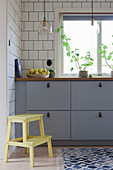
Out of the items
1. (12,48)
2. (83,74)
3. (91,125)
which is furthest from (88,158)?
(12,48)

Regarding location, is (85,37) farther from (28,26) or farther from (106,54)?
(28,26)

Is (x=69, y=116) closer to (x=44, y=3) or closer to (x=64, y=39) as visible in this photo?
(x=64, y=39)

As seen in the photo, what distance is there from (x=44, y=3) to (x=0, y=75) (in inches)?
68.3

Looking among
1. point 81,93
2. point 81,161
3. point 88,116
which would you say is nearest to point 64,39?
point 81,93

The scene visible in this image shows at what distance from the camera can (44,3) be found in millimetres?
4098

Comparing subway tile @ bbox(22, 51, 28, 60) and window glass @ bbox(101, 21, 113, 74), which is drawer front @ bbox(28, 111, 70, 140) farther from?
window glass @ bbox(101, 21, 113, 74)

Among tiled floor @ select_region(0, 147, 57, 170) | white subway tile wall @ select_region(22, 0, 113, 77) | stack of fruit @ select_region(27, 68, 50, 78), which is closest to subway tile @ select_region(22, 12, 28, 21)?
white subway tile wall @ select_region(22, 0, 113, 77)

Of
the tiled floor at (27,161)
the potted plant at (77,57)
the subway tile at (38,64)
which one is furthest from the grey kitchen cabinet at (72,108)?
the potted plant at (77,57)

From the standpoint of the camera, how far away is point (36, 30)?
410 centimetres

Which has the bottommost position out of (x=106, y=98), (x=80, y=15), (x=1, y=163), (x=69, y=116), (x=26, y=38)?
(x=1, y=163)

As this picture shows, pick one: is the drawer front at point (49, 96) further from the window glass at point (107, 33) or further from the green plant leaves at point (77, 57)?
the window glass at point (107, 33)

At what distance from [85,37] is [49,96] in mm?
1390

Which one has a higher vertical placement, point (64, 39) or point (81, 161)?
point (64, 39)

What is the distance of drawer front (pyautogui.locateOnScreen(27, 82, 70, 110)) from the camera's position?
3.43m
